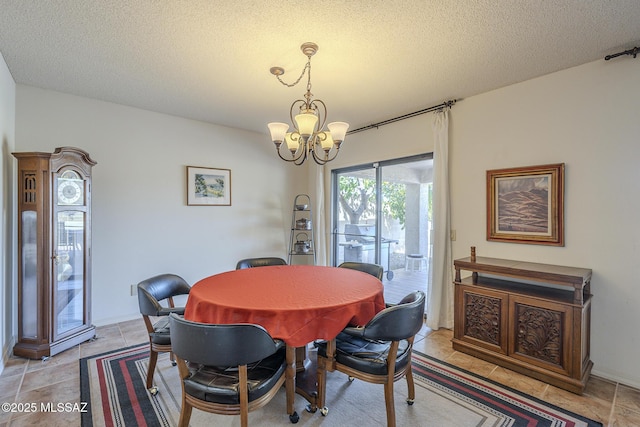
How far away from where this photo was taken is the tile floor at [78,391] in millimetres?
1928

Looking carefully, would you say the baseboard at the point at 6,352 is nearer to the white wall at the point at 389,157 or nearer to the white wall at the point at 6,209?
the white wall at the point at 6,209

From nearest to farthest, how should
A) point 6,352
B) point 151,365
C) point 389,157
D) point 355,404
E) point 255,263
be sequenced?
point 355,404 < point 151,365 < point 6,352 < point 255,263 < point 389,157

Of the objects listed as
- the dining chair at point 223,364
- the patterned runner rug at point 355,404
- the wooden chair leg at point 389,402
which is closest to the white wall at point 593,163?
the patterned runner rug at point 355,404

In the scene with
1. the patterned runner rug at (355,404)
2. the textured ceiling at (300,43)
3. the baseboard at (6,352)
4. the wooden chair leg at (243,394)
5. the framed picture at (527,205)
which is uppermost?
the textured ceiling at (300,43)

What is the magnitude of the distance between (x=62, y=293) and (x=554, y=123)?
4.87 metres

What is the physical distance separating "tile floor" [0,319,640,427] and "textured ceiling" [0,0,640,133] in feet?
8.46

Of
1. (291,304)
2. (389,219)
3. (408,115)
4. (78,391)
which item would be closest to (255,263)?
(291,304)

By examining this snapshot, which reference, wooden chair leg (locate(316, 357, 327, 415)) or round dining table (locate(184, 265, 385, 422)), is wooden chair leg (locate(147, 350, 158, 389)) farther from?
wooden chair leg (locate(316, 357, 327, 415))

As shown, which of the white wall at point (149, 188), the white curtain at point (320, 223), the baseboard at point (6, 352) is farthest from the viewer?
the white curtain at point (320, 223)

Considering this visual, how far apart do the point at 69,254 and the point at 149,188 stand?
3.66 feet

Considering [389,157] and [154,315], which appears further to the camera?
[389,157]

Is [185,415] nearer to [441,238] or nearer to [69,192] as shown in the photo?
[69,192]

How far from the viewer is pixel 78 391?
2193mm

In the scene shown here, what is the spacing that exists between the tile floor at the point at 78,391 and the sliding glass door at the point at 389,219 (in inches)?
51.2
